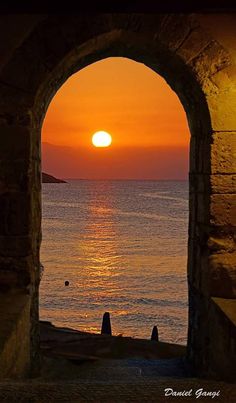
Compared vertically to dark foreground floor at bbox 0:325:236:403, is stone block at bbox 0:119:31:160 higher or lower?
higher

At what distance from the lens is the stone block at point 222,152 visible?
4.70 metres

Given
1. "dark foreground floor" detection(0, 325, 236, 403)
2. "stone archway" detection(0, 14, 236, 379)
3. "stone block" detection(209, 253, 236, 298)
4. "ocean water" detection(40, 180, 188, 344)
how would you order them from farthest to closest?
"ocean water" detection(40, 180, 188, 344)
"stone block" detection(209, 253, 236, 298)
"stone archway" detection(0, 14, 236, 379)
"dark foreground floor" detection(0, 325, 236, 403)

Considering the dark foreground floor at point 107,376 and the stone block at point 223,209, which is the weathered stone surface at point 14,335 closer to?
the dark foreground floor at point 107,376

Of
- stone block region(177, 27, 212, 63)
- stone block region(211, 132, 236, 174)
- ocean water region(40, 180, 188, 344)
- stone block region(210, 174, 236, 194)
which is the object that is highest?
stone block region(177, 27, 212, 63)

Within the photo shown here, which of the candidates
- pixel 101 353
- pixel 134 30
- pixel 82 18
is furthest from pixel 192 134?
pixel 101 353

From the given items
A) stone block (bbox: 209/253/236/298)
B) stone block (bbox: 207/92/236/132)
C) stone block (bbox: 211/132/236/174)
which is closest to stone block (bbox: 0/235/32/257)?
stone block (bbox: 209/253/236/298)

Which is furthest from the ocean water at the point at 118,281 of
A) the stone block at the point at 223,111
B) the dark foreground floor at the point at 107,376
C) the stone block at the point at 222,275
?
the stone block at the point at 223,111

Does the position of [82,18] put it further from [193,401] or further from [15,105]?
[193,401]

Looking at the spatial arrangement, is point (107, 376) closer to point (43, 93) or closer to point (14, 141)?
point (14, 141)

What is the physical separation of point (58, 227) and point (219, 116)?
1740 inches

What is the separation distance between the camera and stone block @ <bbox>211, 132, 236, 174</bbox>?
15.4 ft

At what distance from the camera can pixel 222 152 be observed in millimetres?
4699

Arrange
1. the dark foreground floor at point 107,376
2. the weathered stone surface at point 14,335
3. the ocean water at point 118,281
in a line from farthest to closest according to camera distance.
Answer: the ocean water at point 118,281 → the weathered stone surface at point 14,335 → the dark foreground floor at point 107,376

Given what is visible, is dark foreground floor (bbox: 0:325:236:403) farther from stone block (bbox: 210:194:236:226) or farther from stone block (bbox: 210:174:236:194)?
stone block (bbox: 210:174:236:194)
